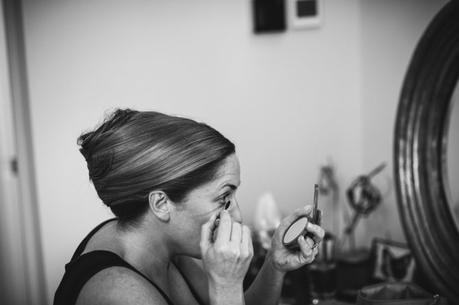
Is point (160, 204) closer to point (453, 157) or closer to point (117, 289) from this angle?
point (117, 289)

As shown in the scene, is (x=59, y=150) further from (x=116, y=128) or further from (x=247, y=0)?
(x=247, y=0)

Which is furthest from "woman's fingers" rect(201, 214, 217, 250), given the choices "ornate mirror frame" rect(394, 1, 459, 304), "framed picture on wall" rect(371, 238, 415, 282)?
"framed picture on wall" rect(371, 238, 415, 282)

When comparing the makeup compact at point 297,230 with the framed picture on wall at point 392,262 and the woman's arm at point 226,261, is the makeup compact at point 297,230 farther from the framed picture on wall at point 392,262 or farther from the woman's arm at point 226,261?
the framed picture on wall at point 392,262

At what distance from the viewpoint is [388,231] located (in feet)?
6.29

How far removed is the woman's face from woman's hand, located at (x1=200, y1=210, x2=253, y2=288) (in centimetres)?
8

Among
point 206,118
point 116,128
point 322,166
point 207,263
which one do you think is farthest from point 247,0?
point 207,263

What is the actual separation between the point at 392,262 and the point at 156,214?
35.5 inches

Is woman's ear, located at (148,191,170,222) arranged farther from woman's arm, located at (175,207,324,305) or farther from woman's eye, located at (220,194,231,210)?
woman's arm, located at (175,207,324,305)

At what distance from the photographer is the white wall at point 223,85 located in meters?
1.84

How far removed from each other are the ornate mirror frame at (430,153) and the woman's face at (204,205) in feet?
1.92

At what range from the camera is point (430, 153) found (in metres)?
1.43

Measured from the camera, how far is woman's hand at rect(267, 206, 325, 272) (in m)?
1.24

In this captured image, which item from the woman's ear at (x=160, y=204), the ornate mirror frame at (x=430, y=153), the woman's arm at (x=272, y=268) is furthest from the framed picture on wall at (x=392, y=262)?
the woman's ear at (x=160, y=204)

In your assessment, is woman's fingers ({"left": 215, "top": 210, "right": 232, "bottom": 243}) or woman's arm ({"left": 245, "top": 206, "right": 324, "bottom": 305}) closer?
woman's fingers ({"left": 215, "top": 210, "right": 232, "bottom": 243})
